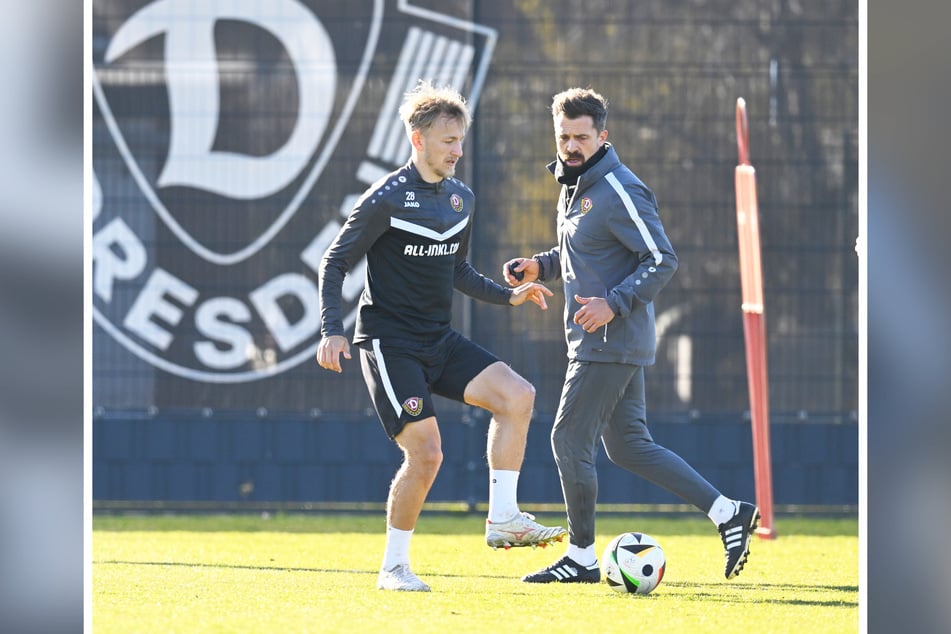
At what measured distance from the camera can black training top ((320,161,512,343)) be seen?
629 centimetres

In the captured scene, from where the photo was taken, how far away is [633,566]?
244 inches

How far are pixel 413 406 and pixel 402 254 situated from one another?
2.17ft

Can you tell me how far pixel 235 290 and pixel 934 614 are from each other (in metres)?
7.38

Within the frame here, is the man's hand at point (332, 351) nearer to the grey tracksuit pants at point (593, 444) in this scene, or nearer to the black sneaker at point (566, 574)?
the grey tracksuit pants at point (593, 444)

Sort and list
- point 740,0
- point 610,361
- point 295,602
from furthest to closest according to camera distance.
→ point 740,0 → point 610,361 → point 295,602

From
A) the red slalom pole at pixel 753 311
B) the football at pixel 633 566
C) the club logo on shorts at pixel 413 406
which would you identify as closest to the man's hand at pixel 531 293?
the club logo on shorts at pixel 413 406

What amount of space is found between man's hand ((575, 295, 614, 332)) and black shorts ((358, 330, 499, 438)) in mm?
500

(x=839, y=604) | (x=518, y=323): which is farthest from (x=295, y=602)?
(x=518, y=323)

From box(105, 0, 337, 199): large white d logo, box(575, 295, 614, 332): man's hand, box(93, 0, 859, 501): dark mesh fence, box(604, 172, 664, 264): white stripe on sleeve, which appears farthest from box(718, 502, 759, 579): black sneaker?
box(105, 0, 337, 199): large white d logo

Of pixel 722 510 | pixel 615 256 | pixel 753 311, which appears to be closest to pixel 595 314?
pixel 615 256

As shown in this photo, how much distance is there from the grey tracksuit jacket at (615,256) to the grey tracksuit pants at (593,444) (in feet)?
0.29

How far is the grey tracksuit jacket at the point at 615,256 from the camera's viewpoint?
6414mm

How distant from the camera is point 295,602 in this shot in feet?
19.2

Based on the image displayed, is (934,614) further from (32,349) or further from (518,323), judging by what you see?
(518,323)
